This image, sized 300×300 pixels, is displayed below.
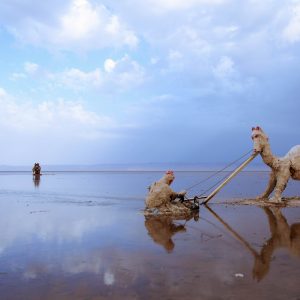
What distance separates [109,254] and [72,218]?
4756 mm

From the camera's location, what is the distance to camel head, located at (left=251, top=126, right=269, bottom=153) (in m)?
16.7

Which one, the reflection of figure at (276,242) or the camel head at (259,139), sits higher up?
the camel head at (259,139)

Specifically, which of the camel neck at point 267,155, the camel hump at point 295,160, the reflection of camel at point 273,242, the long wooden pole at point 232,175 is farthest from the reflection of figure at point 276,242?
the camel hump at point 295,160

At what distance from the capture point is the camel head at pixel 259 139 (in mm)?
16719

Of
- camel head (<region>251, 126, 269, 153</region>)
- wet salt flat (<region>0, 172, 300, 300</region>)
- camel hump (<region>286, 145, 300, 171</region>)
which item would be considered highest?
camel head (<region>251, 126, 269, 153</region>)

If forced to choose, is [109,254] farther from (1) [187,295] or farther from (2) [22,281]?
(1) [187,295]

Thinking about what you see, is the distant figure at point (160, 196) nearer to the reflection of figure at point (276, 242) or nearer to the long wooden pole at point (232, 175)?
the long wooden pole at point (232, 175)

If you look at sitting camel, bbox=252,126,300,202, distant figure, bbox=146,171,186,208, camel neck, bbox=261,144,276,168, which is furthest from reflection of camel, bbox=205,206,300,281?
camel neck, bbox=261,144,276,168

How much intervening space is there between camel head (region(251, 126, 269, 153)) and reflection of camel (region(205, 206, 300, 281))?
16.8 feet

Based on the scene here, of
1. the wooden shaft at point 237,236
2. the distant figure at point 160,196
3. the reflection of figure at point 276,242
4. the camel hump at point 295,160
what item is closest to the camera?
the reflection of figure at point 276,242

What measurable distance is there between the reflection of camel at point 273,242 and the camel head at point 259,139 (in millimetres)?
5133

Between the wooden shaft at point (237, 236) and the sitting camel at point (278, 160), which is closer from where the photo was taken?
the wooden shaft at point (237, 236)

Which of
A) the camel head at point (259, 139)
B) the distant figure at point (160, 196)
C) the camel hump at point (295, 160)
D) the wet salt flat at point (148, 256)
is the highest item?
the camel head at point (259, 139)

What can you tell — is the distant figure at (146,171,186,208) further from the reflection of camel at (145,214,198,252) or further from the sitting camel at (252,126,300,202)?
the sitting camel at (252,126,300,202)
